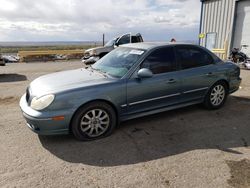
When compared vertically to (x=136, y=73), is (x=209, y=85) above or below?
below

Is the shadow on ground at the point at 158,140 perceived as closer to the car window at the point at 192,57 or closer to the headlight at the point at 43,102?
the headlight at the point at 43,102

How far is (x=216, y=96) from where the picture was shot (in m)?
5.25

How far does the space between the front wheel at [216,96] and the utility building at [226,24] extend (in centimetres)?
910

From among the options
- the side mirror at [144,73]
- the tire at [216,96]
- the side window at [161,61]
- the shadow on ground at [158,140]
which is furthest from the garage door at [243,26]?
the side mirror at [144,73]

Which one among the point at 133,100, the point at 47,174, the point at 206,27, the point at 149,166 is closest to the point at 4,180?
the point at 47,174

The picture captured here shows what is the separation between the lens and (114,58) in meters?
4.75

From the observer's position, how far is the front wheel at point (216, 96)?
5145 mm

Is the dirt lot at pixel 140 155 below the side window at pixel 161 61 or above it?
below

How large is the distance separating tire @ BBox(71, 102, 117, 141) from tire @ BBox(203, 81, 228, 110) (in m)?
2.32

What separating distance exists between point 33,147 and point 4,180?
84 cm

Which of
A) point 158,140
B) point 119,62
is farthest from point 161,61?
point 158,140

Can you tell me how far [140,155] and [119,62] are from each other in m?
1.88

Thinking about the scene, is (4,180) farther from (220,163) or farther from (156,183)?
(220,163)

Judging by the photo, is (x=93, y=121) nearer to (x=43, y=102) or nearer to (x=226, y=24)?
(x=43, y=102)
